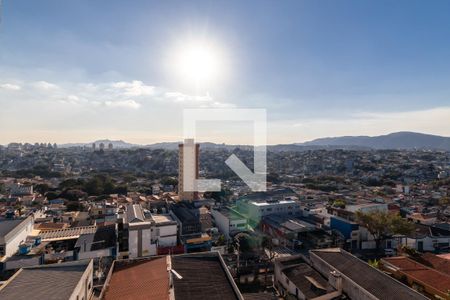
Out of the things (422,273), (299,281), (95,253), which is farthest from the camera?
(95,253)

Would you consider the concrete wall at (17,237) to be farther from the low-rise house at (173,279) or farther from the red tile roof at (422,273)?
the red tile roof at (422,273)

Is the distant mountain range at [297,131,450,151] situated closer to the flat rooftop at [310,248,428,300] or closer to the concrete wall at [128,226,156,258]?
the flat rooftop at [310,248,428,300]

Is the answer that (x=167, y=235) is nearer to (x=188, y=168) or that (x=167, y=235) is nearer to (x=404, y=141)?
(x=188, y=168)

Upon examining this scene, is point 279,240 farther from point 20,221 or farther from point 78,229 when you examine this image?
point 20,221

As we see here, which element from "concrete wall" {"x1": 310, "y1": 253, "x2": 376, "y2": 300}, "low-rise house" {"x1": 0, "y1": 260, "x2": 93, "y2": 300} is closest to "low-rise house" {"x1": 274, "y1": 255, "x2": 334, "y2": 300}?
"concrete wall" {"x1": 310, "y1": 253, "x2": 376, "y2": 300}

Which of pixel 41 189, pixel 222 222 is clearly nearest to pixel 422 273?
pixel 222 222

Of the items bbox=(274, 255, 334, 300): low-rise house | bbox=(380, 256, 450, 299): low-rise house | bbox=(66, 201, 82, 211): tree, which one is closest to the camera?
bbox=(274, 255, 334, 300): low-rise house
